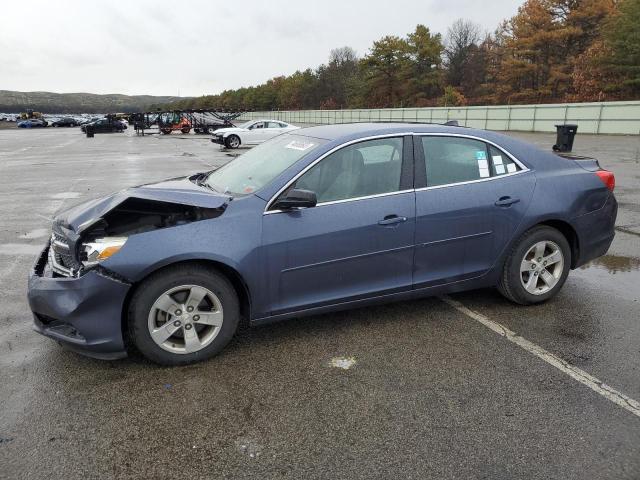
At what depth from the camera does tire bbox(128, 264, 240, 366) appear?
10.6 ft

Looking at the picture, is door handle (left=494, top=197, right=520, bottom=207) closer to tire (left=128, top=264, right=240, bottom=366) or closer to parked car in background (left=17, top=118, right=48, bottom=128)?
tire (left=128, top=264, right=240, bottom=366)

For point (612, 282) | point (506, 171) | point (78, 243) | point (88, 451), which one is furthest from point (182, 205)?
point (612, 282)

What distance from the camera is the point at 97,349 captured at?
319cm

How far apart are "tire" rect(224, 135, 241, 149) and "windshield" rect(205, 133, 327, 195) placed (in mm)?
21962

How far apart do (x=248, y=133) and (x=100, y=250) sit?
80.9 feet

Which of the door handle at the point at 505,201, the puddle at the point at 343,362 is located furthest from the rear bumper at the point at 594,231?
the puddle at the point at 343,362

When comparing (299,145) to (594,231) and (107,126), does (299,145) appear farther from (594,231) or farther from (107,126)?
(107,126)

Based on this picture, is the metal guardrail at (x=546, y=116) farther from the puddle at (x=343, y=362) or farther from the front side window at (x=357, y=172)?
the puddle at (x=343, y=362)

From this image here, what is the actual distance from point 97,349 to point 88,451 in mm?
764

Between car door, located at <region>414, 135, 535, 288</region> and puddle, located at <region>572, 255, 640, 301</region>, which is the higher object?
car door, located at <region>414, 135, 535, 288</region>

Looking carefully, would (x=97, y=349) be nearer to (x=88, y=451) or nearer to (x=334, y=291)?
(x=88, y=451)

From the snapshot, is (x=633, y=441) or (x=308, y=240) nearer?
(x=633, y=441)

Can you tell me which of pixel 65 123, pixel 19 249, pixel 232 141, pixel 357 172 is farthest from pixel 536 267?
pixel 65 123

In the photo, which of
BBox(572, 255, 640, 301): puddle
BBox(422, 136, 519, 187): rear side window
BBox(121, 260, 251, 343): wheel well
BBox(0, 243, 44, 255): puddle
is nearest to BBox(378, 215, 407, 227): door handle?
BBox(422, 136, 519, 187): rear side window
